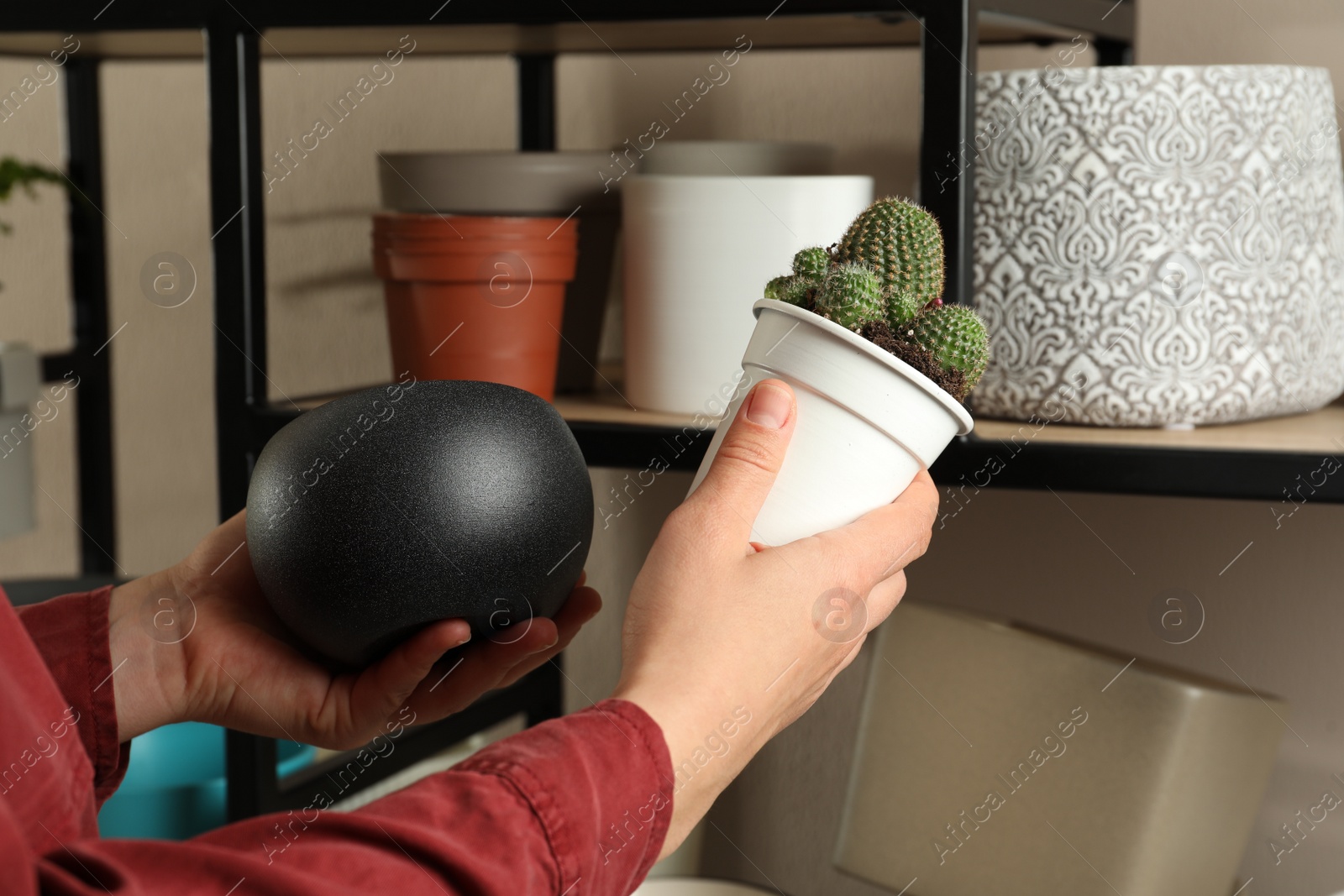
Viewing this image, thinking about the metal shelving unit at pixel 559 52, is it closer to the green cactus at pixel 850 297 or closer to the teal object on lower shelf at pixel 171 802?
the teal object on lower shelf at pixel 171 802

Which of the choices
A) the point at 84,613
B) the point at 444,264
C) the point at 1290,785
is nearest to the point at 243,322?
the point at 444,264

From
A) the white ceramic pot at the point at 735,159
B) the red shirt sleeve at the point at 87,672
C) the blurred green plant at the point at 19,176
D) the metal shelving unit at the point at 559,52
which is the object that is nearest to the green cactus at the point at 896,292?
the metal shelving unit at the point at 559,52

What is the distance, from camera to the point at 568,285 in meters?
0.95

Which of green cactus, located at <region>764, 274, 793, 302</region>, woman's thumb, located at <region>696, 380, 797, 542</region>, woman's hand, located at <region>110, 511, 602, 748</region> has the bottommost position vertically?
woman's hand, located at <region>110, 511, 602, 748</region>

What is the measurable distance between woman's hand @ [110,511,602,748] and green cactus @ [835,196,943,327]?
9.2 inches

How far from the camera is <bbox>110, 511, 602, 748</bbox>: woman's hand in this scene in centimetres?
64

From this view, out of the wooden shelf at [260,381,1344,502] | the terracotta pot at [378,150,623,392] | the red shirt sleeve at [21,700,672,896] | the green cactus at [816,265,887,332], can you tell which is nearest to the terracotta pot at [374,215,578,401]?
the terracotta pot at [378,150,623,392]

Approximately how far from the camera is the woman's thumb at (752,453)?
0.52m

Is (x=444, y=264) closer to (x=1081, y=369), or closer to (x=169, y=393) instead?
(x=1081, y=369)

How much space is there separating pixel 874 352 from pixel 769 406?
55 mm

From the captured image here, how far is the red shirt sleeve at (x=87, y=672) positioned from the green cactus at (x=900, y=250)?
46 centimetres

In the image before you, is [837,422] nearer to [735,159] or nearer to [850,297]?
[850,297]

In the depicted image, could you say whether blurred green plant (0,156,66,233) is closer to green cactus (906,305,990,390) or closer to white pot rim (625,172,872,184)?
white pot rim (625,172,872,184)

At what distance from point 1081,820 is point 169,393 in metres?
1.12
